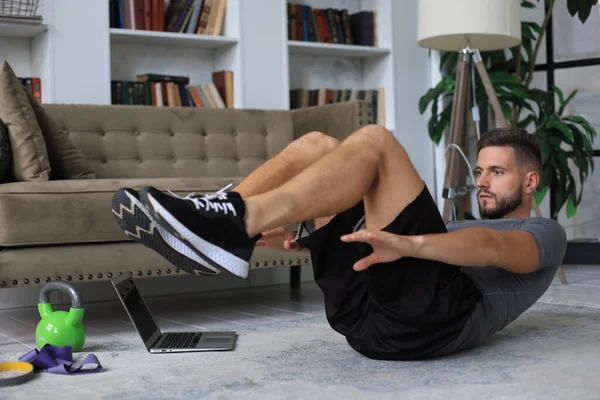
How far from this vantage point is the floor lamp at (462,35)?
3.75 metres

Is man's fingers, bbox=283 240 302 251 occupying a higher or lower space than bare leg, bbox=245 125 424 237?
lower

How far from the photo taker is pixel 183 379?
6.32ft

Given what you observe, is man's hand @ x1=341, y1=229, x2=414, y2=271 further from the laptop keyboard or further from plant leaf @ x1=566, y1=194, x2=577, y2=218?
plant leaf @ x1=566, y1=194, x2=577, y2=218

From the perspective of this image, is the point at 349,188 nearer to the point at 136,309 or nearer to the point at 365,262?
the point at 365,262

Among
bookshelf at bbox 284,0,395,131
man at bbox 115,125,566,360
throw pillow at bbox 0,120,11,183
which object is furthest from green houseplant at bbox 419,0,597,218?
throw pillow at bbox 0,120,11,183

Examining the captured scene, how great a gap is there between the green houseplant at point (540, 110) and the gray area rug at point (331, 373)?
211 cm

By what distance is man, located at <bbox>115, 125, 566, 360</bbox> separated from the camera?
5.18 feet

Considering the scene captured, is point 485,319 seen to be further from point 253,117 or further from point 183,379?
point 253,117

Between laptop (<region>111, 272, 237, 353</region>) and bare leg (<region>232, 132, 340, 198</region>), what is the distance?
64cm

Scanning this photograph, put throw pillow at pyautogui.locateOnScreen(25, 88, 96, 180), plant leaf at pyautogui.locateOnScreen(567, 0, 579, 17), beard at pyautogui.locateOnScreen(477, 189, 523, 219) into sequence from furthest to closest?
plant leaf at pyautogui.locateOnScreen(567, 0, 579, 17), throw pillow at pyautogui.locateOnScreen(25, 88, 96, 180), beard at pyautogui.locateOnScreen(477, 189, 523, 219)

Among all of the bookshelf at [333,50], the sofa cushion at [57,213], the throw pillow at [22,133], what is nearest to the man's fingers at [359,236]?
the sofa cushion at [57,213]

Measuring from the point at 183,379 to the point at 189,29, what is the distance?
9.11 ft

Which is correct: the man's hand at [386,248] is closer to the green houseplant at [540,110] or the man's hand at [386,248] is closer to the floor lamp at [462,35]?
the floor lamp at [462,35]

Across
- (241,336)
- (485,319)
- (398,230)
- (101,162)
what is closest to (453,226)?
(485,319)
